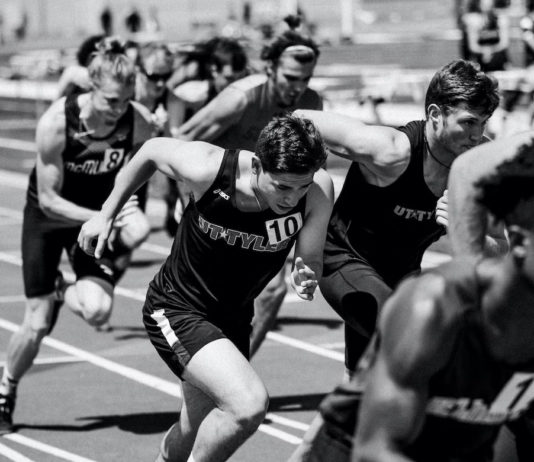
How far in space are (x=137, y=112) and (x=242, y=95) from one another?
0.68 m

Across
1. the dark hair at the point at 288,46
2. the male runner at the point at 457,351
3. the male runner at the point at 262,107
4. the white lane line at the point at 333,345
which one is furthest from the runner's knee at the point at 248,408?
the white lane line at the point at 333,345

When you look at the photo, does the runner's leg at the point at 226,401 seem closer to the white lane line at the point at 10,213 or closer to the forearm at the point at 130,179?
the forearm at the point at 130,179

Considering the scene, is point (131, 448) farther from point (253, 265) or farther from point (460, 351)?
point (460, 351)

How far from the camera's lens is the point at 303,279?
4.80 meters

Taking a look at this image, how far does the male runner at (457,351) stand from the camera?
275 cm

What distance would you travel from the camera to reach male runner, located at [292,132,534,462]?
2.75 m

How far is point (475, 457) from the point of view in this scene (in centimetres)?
326

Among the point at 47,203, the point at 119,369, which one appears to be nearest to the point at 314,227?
the point at 47,203

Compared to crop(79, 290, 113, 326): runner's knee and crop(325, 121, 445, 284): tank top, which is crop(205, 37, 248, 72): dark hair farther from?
crop(325, 121, 445, 284): tank top

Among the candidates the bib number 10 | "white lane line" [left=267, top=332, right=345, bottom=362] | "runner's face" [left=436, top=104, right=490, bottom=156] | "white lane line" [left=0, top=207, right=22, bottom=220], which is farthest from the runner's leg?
"white lane line" [left=0, top=207, right=22, bottom=220]

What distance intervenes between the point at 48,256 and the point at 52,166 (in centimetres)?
54

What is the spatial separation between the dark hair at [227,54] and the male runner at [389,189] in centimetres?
489

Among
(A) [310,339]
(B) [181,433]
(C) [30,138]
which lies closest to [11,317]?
(A) [310,339]

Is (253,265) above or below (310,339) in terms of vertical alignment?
above
